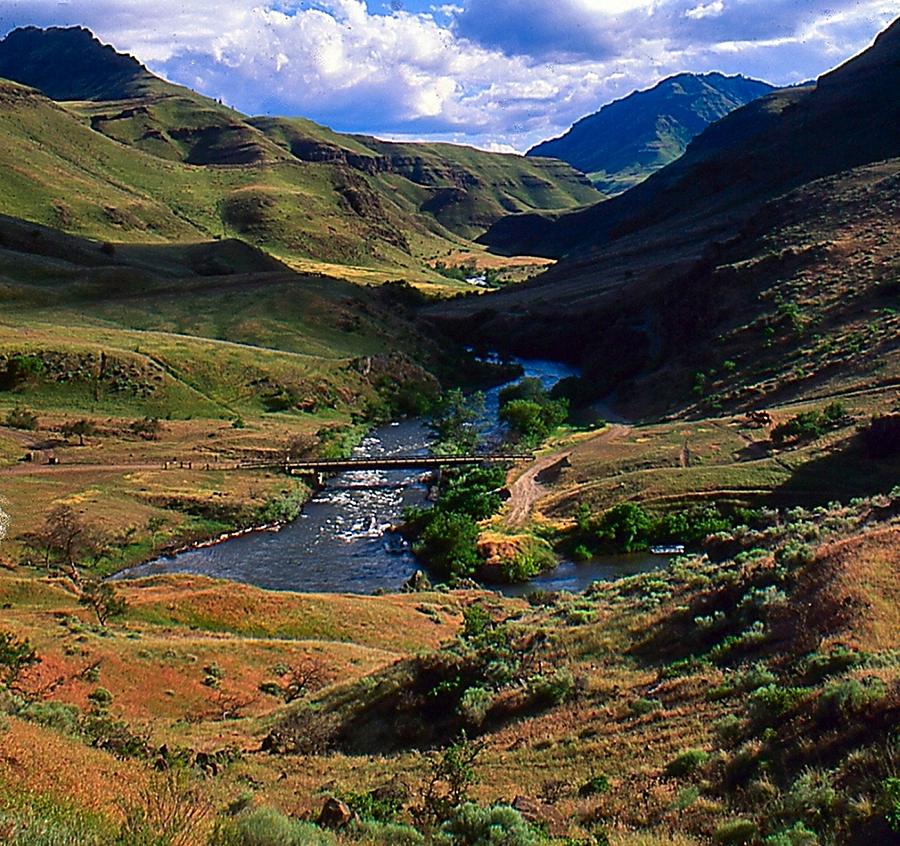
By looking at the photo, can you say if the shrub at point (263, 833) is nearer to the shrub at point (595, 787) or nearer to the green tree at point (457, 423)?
the shrub at point (595, 787)

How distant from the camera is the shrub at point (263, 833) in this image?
10.1m

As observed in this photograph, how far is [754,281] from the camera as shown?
291 ft

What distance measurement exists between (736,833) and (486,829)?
3305 mm

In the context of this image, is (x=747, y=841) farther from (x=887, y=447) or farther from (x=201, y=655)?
(x=887, y=447)

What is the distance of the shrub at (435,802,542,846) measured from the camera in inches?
484

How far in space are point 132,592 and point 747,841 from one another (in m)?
33.0

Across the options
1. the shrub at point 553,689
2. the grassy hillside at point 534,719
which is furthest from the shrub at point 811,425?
the shrub at point 553,689

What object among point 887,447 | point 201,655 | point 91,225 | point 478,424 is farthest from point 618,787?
point 91,225

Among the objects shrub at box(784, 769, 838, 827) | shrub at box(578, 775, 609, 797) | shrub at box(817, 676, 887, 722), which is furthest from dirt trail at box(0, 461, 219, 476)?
shrub at box(784, 769, 838, 827)

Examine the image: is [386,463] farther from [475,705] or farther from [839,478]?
[475,705]

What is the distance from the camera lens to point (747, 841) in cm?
1131

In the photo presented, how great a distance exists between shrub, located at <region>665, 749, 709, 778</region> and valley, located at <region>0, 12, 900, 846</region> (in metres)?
0.04

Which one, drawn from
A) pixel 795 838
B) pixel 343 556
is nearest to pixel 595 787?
pixel 795 838

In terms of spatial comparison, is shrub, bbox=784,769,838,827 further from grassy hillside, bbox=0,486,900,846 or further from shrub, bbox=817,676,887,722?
shrub, bbox=817,676,887,722
